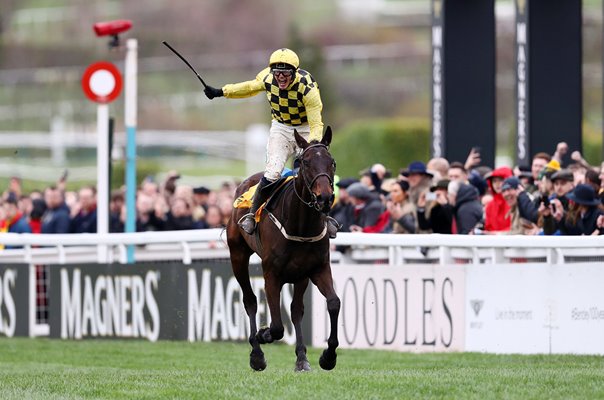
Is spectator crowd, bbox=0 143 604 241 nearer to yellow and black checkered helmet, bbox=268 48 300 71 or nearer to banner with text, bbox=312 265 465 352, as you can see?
banner with text, bbox=312 265 465 352

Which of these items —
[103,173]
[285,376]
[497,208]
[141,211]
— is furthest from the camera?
[141,211]

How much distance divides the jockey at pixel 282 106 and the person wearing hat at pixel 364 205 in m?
3.40

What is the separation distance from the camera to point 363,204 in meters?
15.2

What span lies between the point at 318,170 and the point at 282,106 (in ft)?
3.46

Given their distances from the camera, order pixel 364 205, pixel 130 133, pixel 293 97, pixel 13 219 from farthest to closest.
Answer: pixel 13 219, pixel 130 133, pixel 364 205, pixel 293 97

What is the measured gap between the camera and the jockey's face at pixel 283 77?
1102 cm

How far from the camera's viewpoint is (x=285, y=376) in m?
10.2

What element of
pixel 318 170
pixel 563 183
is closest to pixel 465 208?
pixel 563 183

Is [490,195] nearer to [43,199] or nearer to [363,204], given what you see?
[363,204]

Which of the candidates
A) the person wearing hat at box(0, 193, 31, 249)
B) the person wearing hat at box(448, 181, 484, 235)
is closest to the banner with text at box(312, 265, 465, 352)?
the person wearing hat at box(448, 181, 484, 235)

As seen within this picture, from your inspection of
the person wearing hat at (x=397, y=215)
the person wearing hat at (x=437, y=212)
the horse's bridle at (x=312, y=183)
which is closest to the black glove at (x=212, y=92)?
the horse's bridle at (x=312, y=183)

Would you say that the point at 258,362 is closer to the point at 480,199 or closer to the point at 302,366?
the point at 302,366

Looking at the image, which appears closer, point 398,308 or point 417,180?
point 398,308

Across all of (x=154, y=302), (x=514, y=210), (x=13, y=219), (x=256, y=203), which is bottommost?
(x=154, y=302)
